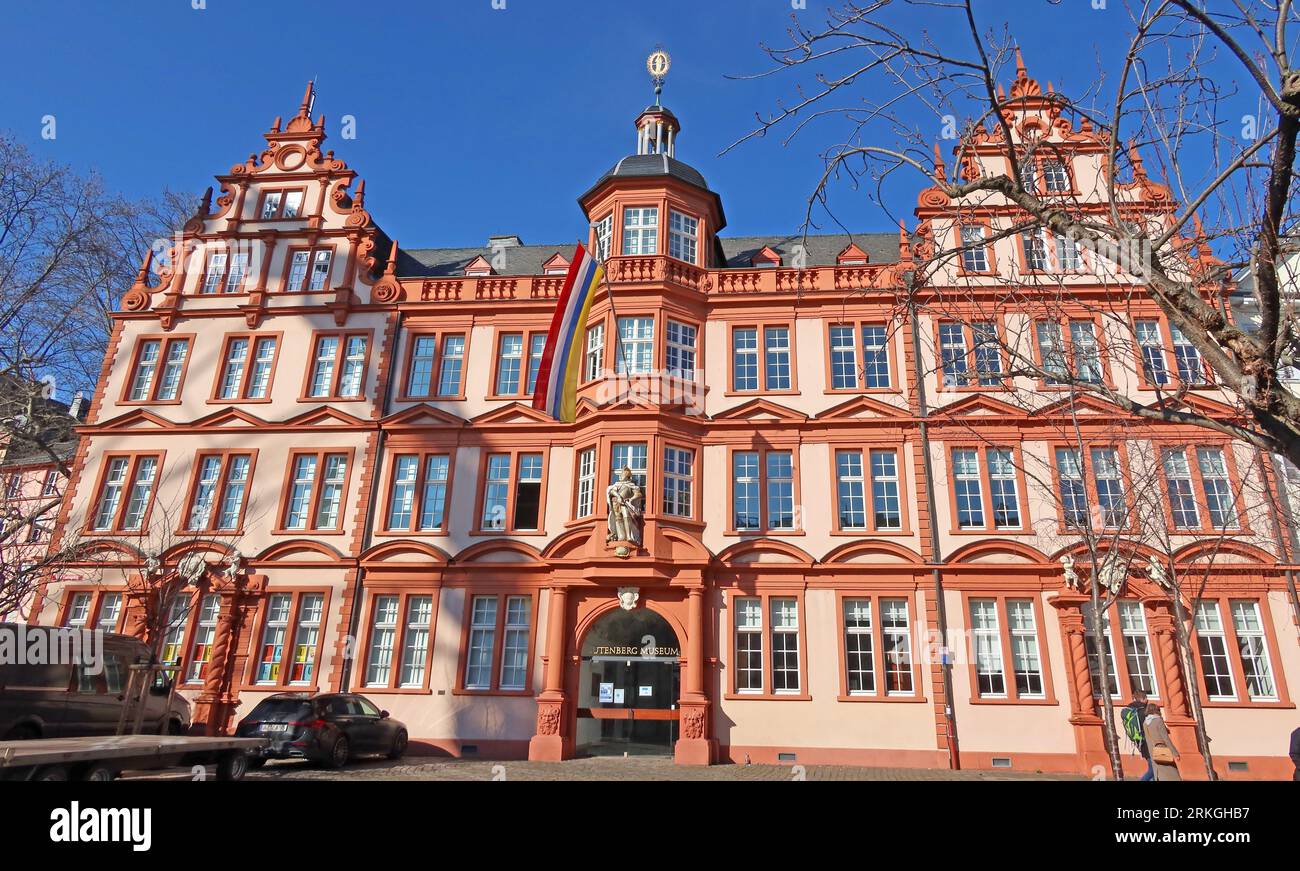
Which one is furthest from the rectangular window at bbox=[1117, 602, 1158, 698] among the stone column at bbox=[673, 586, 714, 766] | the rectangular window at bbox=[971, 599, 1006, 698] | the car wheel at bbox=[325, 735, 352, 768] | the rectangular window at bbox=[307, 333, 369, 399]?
the rectangular window at bbox=[307, 333, 369, 399]

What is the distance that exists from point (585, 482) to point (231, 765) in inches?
430

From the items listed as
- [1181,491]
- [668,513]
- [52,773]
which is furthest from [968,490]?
[52,773]

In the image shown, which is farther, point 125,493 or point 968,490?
point 125,493

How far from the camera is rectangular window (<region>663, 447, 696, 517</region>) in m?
20.9

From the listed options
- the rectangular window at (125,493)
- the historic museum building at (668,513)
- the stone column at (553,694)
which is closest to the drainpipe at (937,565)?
the historic museum building at (668,513)

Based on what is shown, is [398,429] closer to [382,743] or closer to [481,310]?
[481,310]

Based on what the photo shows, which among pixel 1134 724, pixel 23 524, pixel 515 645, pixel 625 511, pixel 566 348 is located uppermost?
pixel 566 348

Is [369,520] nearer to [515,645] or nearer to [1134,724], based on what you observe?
[515,645]

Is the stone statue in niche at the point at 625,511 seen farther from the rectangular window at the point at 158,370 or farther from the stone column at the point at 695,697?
Result: the rectangular window at the point at 158,370

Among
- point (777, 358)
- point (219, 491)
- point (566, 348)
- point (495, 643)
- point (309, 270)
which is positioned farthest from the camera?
point (309, 270)

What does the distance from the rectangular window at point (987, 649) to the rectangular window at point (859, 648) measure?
99.6 inches

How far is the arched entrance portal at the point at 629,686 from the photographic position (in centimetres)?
1973

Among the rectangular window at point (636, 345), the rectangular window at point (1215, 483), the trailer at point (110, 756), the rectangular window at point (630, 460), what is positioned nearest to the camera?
the trailer at point (110, 756)

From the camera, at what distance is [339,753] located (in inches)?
639
